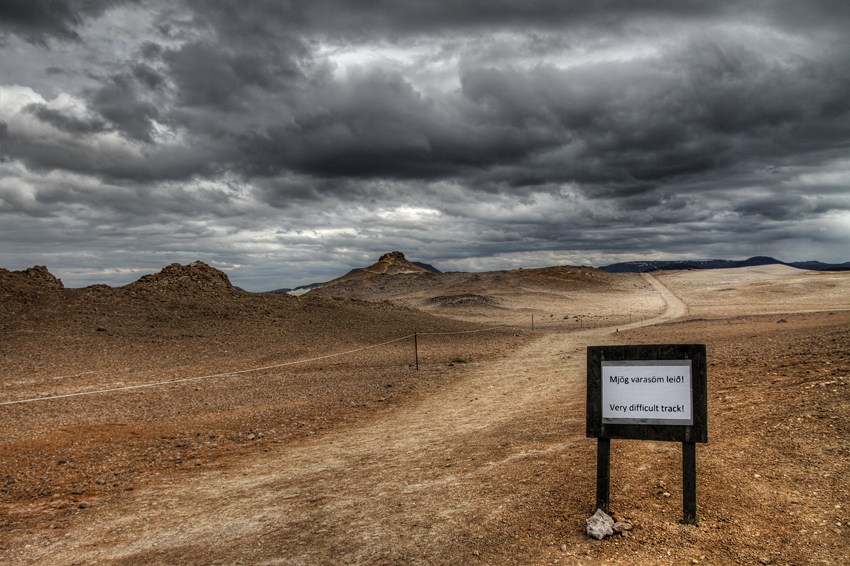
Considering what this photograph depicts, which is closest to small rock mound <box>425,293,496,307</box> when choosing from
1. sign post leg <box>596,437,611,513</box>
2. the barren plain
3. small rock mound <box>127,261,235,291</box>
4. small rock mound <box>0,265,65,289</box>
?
small rock mound <box>127,261,235,291</box>

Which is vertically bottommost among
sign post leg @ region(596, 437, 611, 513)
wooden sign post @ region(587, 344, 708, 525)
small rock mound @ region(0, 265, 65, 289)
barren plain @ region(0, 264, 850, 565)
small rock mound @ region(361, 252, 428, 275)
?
barren plain @ region(0, 264, 850, 565)

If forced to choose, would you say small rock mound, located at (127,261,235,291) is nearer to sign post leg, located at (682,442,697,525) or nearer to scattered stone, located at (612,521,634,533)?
scattered stone, located at (612,521,634,533)

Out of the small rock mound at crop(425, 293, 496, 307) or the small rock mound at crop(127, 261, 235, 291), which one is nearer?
the small rock mound at crop(127, 261, 235, 291)

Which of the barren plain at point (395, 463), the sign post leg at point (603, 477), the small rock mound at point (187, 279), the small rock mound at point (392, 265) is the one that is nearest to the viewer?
the barren plain at point (395, 463)

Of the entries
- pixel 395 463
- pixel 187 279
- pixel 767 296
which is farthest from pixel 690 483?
pixel 767 296

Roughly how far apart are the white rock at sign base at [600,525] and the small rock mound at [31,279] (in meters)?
30.7

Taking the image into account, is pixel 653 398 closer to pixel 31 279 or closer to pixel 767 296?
pixel 31 279

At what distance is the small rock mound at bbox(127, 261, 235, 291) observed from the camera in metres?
29.8

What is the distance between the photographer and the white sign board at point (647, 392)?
4.17 meters

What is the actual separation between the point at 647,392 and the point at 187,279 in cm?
3205

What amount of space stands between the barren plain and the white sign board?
91cm

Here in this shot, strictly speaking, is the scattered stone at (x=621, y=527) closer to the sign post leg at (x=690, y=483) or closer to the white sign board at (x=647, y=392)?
the sign post leg at (x=690, y=483)

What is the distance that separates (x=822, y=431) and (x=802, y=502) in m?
1.94

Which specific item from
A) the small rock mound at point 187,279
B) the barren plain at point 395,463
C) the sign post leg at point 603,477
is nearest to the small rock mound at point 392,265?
the small rock mound at point 187,279
